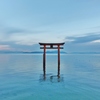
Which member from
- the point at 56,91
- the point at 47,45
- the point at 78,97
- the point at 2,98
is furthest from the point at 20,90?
the point at 47,45

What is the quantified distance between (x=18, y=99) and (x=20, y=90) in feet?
7.68

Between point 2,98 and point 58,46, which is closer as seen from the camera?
point 2,98

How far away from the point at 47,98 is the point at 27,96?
1.57 meters

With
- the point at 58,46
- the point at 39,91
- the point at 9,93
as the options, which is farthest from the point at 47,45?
the point at 9,93

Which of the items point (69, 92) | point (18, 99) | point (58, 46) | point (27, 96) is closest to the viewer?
point (18, 99)

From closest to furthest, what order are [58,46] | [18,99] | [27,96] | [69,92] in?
[18,99], [27,96], [69,92], [58,46]

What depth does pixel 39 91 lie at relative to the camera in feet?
42.5

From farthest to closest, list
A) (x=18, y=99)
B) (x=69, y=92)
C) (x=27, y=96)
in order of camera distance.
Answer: (x=69, y=92)
(x=27, y=96)
(x=18, y=99)

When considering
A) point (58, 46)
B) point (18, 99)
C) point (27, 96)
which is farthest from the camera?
point (58, 46)

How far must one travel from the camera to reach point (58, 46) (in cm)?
1866

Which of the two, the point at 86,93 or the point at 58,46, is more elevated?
the point at 58,46

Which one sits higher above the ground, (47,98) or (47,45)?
(47,45)

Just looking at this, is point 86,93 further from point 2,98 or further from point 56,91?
point 2,98

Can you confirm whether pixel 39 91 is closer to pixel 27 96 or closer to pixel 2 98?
pixel 27 96
